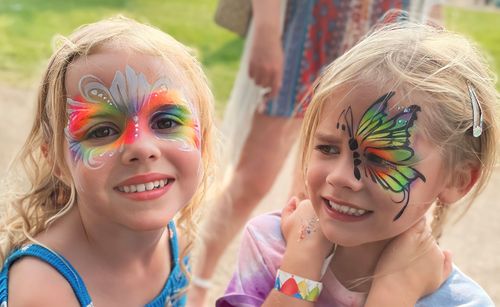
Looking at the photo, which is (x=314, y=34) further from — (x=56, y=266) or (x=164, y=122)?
(x=56, y=266)

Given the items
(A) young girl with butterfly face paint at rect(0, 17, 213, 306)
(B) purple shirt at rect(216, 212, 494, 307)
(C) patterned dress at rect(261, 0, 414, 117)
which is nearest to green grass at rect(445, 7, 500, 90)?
(C) patterned dress at rect(261, 0, 414, 117)

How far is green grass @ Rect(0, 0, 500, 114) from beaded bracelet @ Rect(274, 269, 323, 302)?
4.73 m

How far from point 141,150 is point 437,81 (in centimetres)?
78

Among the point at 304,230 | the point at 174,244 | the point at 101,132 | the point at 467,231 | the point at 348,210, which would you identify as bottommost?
the point at 467,231

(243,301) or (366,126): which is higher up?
(366,126)

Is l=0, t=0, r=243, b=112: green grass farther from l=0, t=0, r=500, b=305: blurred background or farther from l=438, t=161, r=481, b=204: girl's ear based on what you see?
l=438, t=161, r=481, b=204: girl's ear

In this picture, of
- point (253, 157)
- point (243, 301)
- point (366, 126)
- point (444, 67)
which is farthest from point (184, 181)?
point (253, 157)

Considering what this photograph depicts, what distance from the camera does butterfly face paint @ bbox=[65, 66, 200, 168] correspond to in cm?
191

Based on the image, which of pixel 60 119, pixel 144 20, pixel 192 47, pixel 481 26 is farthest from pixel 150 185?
pixel 481 26

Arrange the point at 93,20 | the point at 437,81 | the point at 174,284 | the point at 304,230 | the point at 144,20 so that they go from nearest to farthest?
the point at 437,81, the point at 304,230, the point at 174,284, the point at 144,20, the point at 93,20

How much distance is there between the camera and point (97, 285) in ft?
6.81

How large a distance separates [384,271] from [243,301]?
0.41 metres

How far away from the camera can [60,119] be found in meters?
1.99

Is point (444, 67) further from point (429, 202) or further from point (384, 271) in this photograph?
point (384, 271)
